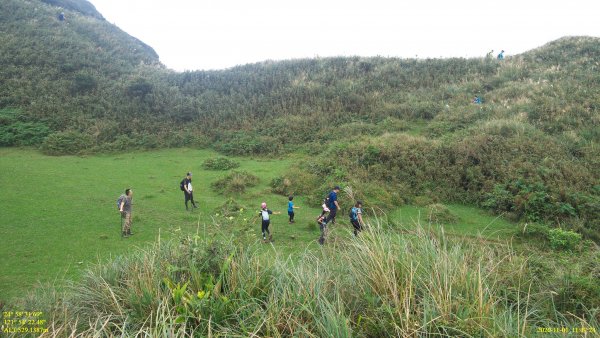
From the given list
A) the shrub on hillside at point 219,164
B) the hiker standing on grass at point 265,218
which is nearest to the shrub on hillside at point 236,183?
the shrub on hillside at point 219,164

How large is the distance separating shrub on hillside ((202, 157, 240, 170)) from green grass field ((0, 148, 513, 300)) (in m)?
0.62

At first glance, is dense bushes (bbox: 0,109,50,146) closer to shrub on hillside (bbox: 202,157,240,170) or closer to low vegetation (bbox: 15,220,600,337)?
shrub on hillside (bbox: 202,157,240,170)

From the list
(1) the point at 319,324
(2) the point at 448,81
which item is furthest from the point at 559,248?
(2) the point at 448,81

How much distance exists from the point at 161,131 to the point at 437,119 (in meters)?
20.5

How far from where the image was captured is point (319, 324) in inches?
130

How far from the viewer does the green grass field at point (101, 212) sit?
934 centimetres

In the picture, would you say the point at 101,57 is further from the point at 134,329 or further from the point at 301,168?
the point at 134,329

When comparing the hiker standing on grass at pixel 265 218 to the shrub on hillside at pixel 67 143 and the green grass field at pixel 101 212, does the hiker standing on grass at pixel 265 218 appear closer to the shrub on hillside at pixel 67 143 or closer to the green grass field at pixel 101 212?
the green grass field at pixel 101 212

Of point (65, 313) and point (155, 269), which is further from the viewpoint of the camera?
point (155, 269)

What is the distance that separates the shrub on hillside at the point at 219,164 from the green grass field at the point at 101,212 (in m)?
0.62

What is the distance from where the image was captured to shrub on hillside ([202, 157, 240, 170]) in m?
20.6

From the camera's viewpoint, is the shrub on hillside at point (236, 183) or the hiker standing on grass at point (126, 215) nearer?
the hiker standing on grass at point (126, 215)

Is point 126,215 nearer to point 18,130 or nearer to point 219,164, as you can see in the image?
point 219,164

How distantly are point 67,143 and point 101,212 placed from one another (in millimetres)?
12925
